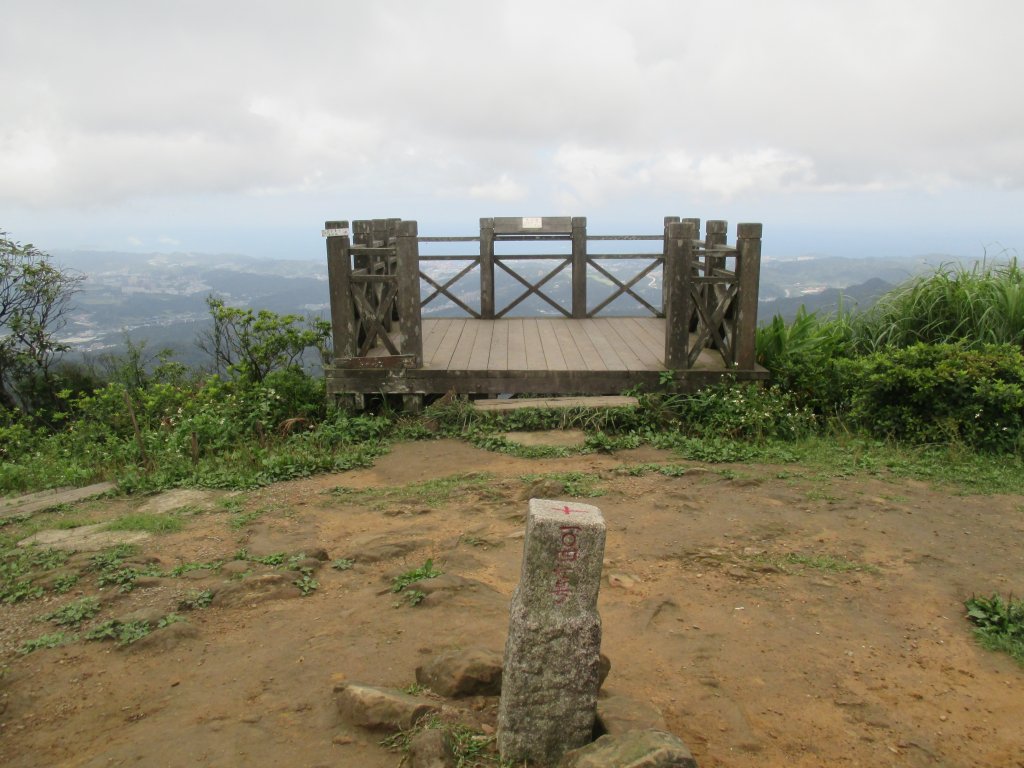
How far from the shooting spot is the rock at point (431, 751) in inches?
103

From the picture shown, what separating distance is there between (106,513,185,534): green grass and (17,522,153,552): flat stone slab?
0.04 metres

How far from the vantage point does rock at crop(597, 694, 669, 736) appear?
9.09ft

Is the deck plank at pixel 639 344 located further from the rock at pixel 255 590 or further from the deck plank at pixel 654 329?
the rock at pixel 255 590

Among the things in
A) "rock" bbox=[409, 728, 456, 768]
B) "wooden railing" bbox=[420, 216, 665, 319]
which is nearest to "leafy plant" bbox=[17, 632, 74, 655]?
"rock" bbox=[409, 728, 456, 768]

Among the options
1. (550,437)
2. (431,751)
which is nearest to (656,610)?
(431,751)

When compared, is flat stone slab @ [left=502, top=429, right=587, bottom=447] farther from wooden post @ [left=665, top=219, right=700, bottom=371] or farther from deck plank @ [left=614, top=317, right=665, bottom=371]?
wooden post @ [left=665, top=219, right=700, bottom=371]

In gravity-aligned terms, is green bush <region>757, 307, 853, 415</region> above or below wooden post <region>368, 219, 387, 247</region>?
below

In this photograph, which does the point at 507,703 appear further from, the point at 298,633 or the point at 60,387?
the point at 60,387

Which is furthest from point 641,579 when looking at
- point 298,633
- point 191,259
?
point 191,259

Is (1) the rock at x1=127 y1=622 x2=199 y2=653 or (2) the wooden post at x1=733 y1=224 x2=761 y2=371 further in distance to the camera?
(2) the wooden post at x1=733 y1=224 x2=761 y2=371

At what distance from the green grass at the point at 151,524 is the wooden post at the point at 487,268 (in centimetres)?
559

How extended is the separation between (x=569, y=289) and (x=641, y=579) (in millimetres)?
6768

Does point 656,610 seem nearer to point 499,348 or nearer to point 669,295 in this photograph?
point 669,295

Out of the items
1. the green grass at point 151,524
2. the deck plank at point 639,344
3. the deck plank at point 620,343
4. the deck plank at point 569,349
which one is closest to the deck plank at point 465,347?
the deck plank at point 569,349
